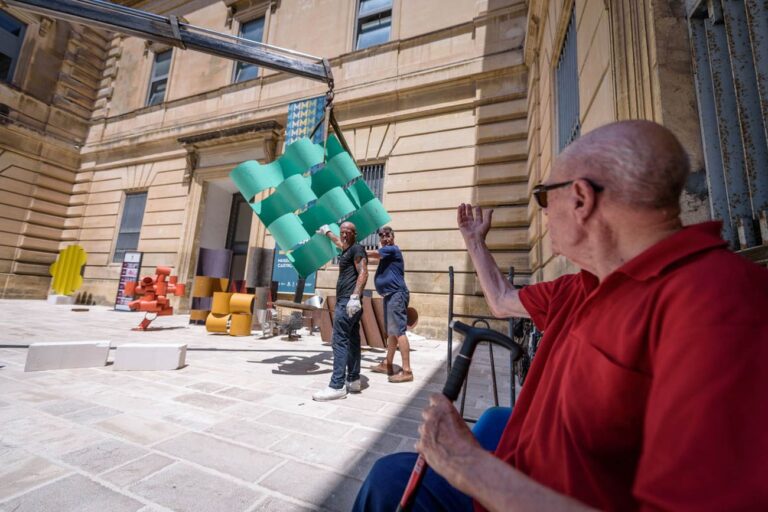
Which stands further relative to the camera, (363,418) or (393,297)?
(393,297)

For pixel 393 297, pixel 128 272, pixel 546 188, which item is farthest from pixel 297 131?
pixel 546 188

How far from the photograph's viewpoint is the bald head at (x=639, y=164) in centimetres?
78

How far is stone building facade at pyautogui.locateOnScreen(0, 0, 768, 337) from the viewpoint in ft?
10.3

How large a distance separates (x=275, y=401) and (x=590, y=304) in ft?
10.0

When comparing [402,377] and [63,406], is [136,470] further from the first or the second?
[402,377]

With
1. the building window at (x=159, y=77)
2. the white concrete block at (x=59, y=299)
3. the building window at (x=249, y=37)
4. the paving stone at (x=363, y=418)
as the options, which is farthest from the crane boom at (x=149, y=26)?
the white concrete block at (x=59, y=299)

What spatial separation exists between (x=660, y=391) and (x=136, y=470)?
244cm

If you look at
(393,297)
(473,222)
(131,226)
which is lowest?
(393,297)

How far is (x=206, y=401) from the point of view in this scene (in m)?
3.07

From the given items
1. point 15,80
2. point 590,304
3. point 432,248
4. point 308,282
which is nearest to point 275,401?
point 590,304

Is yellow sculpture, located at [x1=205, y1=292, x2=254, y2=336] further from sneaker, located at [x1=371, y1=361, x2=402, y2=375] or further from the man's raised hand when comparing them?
the man's raised hand

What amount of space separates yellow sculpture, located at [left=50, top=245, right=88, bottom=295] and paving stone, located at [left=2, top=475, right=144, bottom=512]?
50.2ft

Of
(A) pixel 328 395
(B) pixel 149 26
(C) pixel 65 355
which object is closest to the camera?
(A) pixel 328 395

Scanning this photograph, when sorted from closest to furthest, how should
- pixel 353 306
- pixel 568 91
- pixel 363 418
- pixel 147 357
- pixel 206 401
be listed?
pixel 363 418
pixel 206 401
pixel 353 306
pixel 147 357
pixel 568 91
